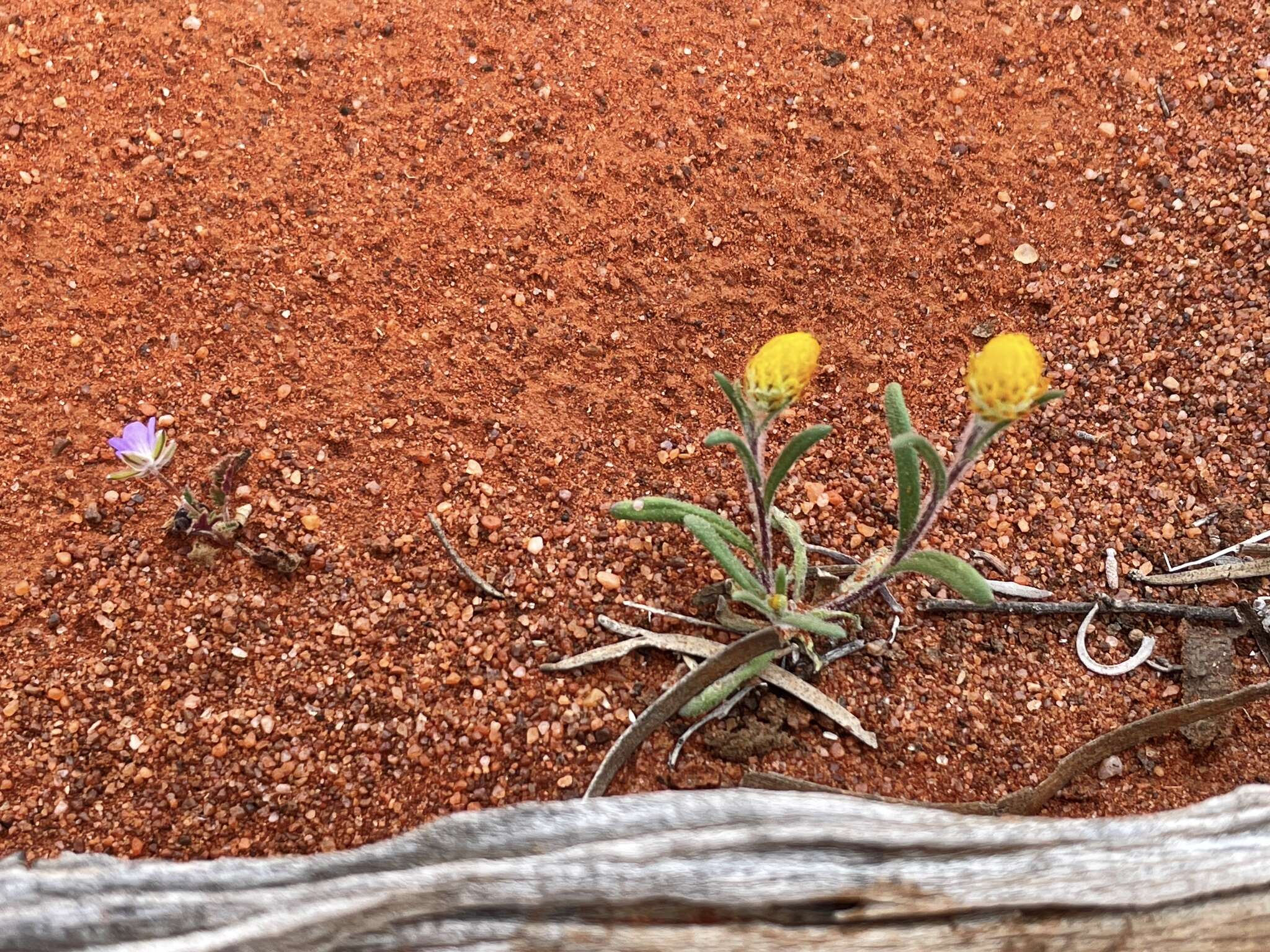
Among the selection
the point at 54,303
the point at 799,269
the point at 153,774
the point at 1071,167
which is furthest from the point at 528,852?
the point at 1071,167

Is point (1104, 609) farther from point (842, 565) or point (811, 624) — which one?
point (811, 624)

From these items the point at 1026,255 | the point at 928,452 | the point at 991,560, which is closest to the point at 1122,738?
the point at 991,560

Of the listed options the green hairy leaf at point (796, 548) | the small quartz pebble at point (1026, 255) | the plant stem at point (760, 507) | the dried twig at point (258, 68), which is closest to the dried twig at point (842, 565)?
the green hairy leaf at point (796, 548)

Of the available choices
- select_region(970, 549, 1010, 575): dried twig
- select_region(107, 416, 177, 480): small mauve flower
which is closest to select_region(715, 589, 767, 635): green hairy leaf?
select_region(970, 549, 1010, 575): dried twig

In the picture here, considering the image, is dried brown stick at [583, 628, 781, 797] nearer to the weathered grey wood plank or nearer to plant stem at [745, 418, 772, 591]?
plant stem at [745, 418, 772, 591]

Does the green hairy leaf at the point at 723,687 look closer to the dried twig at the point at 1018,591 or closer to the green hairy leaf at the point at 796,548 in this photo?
the green hairy leaf at the point at 796,548

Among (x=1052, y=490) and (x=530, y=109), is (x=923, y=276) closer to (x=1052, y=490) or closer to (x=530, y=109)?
(x=1052, y=490)

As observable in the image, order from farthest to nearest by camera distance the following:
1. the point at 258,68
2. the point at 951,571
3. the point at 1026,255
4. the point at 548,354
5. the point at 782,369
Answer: the point at 258,68 < the point at 1026,255 < the point at 548,354 < the point at 951,571 < the point at 782,369
